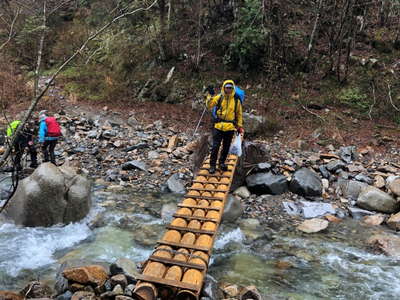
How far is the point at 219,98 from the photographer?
664 centimetres

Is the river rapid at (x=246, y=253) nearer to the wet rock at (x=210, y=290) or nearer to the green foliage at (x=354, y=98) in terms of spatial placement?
the wet rock at (x=210, y=290)

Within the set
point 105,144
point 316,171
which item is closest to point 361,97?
point 316,171

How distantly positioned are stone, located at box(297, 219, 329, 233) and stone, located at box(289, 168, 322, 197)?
132 centimetres

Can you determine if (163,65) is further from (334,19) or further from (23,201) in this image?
(23,201)

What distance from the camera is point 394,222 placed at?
716 centimetres

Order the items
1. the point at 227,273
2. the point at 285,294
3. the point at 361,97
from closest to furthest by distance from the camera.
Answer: the point at 285,294 < the point at 227,273 < the point at 361,97

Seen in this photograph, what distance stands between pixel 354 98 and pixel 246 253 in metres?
10.0

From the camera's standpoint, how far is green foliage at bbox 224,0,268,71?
13.8 metres

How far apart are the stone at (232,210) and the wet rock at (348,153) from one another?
4525mm

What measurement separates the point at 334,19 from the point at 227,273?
13.7m

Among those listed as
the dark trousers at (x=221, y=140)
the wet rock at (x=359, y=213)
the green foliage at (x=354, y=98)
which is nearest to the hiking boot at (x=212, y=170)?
the dark trousers at (x=221, y=140)

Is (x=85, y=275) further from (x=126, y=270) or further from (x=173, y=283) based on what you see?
(x=173, y=283)

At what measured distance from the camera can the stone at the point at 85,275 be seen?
4.01 meters

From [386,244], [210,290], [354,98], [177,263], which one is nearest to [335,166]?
[386,244]
